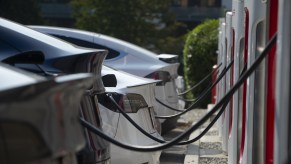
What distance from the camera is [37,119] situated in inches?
123

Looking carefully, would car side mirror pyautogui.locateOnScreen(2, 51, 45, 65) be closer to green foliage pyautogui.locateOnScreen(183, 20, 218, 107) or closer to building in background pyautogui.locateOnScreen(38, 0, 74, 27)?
green foliage pyautogui.locateOnScreen(183, 20, 218, 107)

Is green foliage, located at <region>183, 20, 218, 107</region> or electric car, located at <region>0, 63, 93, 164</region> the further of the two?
green foliage, located at <region>183, 20, 218, 107</region>

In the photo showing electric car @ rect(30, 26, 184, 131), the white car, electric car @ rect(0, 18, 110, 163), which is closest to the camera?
electric car @ rect(0, 18, 110, 163)

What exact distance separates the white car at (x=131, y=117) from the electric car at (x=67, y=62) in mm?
1029

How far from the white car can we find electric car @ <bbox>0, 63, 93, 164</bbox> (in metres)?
2.78

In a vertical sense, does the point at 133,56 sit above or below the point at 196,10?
above

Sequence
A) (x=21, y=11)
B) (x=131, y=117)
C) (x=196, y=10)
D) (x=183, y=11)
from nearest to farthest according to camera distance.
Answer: (x=131, y=117) → (x=21, y=11) → (x=183, y=11) → (x=196, y=10)

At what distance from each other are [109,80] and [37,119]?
3.98 metres

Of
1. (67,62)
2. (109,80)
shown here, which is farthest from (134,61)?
(67,62)

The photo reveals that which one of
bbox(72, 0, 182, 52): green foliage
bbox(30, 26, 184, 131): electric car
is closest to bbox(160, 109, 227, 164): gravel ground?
bbox(30, 26, 184, 131): electric car

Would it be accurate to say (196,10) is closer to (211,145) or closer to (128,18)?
(128,18)

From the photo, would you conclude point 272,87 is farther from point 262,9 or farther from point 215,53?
point 215,53

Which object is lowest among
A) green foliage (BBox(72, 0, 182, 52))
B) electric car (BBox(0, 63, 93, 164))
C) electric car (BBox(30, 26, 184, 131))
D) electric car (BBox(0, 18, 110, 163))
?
green foliage (BBox(72, 0, 182, 52))

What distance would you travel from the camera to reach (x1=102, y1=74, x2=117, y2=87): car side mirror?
7043 millimetres
